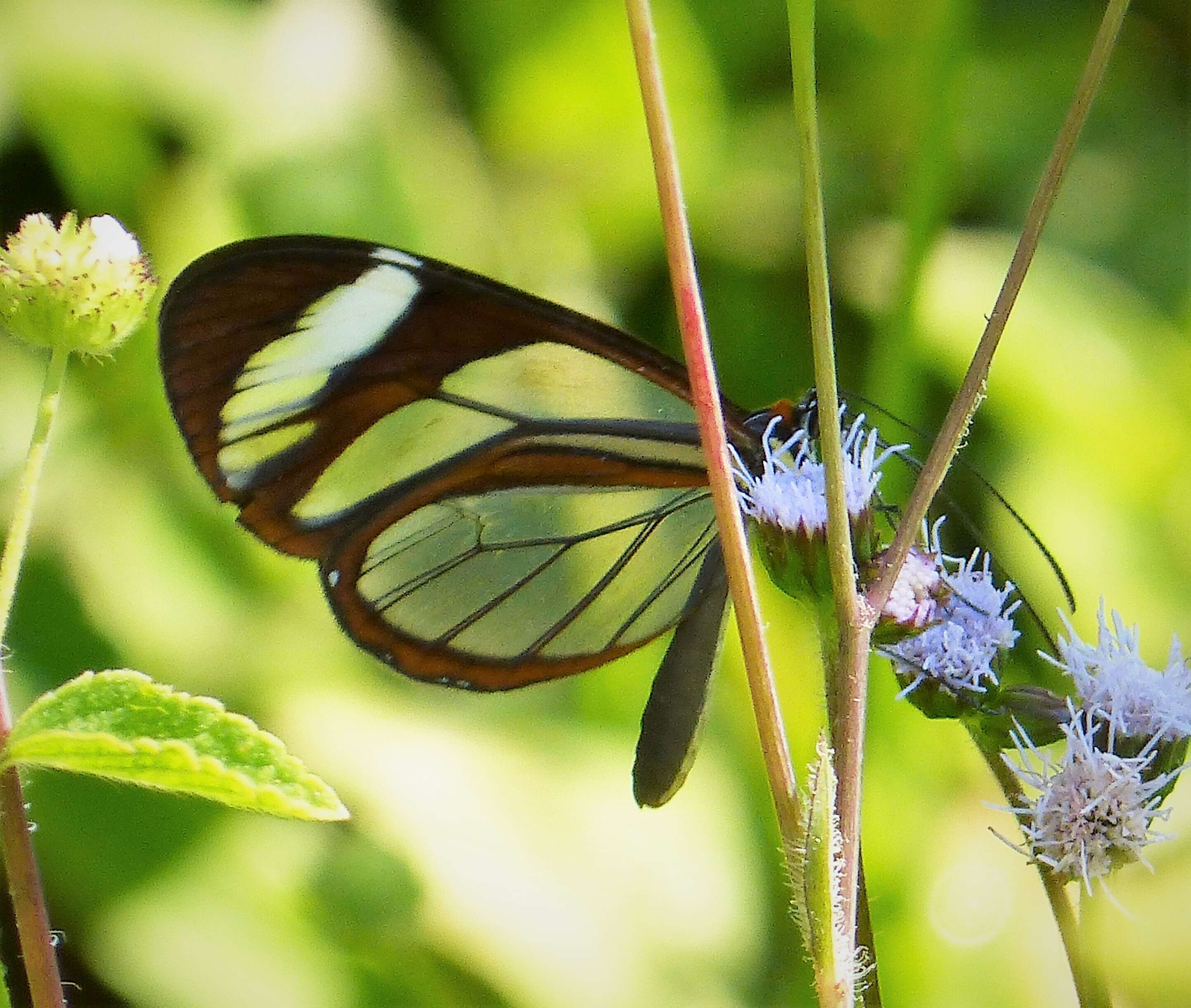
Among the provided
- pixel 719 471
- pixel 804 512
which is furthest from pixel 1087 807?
pixel 719 471

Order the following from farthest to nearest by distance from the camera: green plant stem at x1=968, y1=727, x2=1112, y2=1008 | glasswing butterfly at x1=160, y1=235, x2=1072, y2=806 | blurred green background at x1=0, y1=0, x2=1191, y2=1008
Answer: blurred green background at x1=0, y1=0, x2=1191, y2=1008 < glasswing butterfly at x1=160, y1=235, x2=1072, y2=806 < green plant stem at x1=968, y1=727, x2=1112, y2=1008

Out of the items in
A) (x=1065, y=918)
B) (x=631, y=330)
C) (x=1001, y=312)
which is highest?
(x=631, y=330)

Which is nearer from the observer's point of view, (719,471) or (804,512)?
(719,471)

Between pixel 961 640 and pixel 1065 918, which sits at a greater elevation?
pixel 961 640

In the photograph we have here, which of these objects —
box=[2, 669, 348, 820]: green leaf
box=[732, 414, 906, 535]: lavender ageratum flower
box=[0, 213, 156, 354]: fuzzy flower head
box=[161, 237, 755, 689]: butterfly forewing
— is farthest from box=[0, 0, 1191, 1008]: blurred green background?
box=[2, 669, 348, 820]: green leaf

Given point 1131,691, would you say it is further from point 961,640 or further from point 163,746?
point 163,746

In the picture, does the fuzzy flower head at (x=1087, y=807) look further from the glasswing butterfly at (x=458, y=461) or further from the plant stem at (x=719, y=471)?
Answer: the glasswing butterfly at (x=458, y=461)

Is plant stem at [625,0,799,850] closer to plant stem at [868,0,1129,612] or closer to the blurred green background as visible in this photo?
plant stem at [868,0,1129,612]
